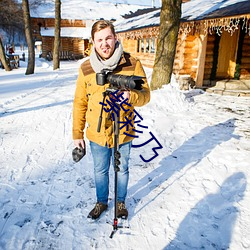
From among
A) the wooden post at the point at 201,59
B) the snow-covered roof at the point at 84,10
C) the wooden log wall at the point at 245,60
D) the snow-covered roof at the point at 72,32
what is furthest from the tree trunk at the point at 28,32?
the snow-covered roof at the point at 84,10

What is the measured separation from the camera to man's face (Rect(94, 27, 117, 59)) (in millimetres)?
1796

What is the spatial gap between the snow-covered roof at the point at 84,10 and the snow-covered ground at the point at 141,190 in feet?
101

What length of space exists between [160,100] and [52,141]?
3.48 metres

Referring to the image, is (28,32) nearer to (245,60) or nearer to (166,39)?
(166,39)

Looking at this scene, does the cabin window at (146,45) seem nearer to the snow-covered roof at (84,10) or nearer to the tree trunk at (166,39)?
the tree trunk at (166,39)

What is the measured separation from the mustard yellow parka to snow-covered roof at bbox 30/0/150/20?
109 feet

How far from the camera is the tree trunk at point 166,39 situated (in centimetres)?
675

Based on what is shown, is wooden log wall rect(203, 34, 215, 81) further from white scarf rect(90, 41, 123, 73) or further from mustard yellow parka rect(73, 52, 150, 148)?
white scarf rect(90, 41, 123, 73)

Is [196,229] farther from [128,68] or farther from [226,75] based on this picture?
[226,75]

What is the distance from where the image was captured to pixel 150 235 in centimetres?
223

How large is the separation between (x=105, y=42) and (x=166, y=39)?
5.65 meters

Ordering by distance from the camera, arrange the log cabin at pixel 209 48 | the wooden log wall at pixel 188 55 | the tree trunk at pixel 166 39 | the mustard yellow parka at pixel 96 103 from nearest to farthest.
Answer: the mustard yellow parka at pixel 96 103, the tree trunk at pixel 166 39, the log cabin at pixel 209 48, the wooden log wall at pixel 188 55

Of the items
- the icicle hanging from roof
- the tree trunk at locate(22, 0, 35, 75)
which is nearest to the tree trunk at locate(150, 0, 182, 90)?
the icicle hanging from roof

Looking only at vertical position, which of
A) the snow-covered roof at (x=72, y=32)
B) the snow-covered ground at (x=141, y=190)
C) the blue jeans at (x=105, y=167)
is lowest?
the snow-covered ground at (x=141, y=190)
